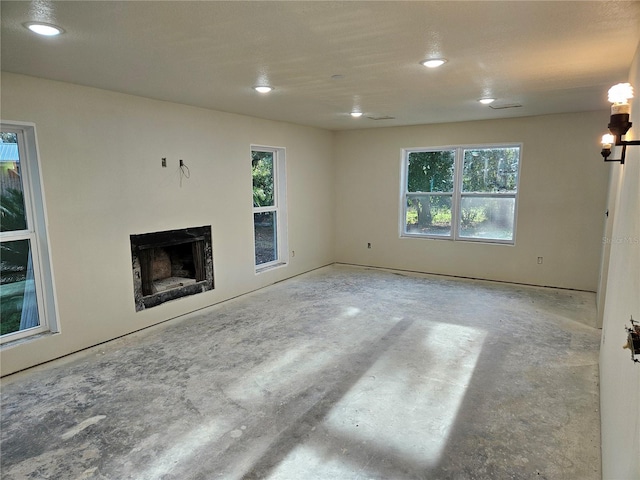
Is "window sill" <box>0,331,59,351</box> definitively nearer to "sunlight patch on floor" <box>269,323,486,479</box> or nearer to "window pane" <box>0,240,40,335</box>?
"window pane" <box>0,240,40,335</box>

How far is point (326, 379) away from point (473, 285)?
11.4 feet

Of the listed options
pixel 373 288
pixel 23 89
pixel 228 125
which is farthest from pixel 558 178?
pixel 23 89

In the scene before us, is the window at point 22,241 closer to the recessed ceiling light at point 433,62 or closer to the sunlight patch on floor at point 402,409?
the sunlight patch on floor at point 402,409

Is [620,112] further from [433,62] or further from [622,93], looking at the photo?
[433,62]

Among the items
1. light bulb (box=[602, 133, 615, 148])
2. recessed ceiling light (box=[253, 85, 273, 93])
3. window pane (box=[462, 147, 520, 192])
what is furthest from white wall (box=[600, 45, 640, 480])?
window pane (box=[462, 147, 520, 192])

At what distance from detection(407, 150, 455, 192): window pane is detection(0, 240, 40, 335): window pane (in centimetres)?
532

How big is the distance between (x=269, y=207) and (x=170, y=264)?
178cm

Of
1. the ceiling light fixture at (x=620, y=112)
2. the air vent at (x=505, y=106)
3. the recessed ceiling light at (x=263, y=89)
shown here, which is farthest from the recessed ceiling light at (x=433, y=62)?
the air vent at (x=505, y=106)

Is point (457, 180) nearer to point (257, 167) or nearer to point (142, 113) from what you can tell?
point (257, 167)

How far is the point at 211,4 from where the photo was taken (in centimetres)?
178

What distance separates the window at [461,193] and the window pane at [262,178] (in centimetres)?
228

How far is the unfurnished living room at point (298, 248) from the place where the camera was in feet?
6.76

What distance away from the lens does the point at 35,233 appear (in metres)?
3.24

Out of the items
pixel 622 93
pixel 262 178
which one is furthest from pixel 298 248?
pixel 622 93
